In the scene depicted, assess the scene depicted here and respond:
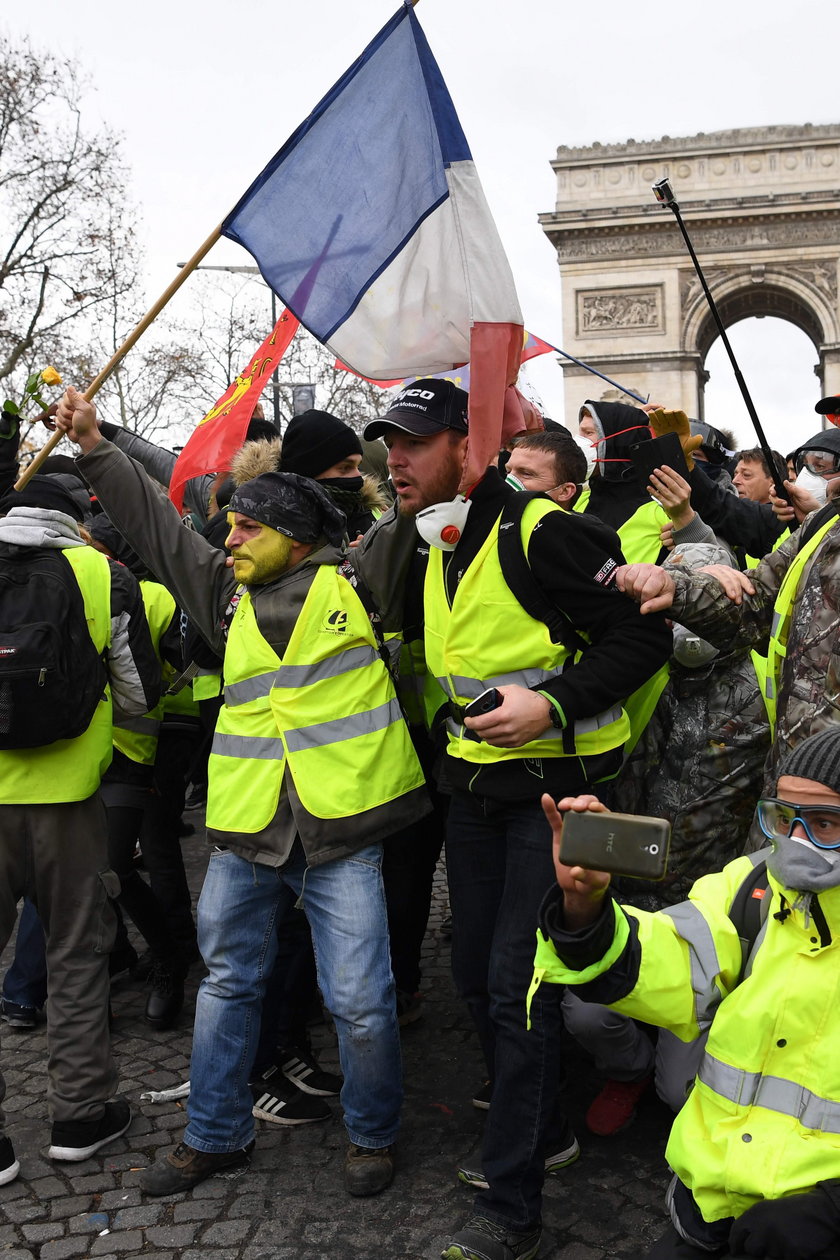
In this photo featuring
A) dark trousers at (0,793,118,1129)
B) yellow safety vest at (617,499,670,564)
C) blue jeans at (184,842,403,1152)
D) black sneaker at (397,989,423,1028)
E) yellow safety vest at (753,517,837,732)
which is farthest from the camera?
black sneaker at (397,989,423,1028)

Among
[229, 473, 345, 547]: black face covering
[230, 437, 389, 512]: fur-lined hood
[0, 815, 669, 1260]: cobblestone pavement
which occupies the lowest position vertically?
[0, 815, 669, 1260]: cobblestone pavement

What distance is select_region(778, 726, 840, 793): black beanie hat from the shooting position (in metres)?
2.31

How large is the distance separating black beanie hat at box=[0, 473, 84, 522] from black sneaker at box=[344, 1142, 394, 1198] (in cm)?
223

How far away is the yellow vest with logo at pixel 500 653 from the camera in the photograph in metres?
3.24

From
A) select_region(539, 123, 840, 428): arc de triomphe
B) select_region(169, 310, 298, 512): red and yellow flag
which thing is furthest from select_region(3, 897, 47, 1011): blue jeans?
select_region(539, 123, 840, 428): arc de triomphe

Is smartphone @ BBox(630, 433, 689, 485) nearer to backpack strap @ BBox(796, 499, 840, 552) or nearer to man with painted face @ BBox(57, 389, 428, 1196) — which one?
backpack strap @ BBox(796, 499, 840, 552)

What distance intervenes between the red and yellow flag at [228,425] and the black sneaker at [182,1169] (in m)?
2.34

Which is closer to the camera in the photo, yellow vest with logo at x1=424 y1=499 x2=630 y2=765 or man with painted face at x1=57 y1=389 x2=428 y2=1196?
yellow vest with logo at x1=424 y1=499 x2=630 y2=765

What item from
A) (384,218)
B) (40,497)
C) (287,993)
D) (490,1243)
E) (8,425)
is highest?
(384,218)

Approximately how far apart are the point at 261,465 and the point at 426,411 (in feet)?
3.99

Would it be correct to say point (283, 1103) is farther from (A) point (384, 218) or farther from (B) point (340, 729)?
(A) point (384, 218)

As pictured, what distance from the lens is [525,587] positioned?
3244mm

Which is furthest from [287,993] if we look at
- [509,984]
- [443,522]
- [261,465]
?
[261,465]

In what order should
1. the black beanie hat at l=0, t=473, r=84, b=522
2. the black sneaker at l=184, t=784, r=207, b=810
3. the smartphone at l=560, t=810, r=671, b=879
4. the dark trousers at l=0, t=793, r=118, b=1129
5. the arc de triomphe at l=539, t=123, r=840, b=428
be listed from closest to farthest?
the smartphone at l=560, t=810, r=671, b=879 → the dark trousers at l=0, t=793, r=118, b=1129 → the black beanie hat at l=0, t=473, r=84, b=522 → the black sneaker at l=184, t=784, r=207, b=810 → the arc de triomphe at l=539, t=123, r=840, b=428
